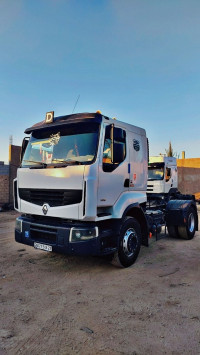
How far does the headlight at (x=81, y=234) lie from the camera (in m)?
4.12

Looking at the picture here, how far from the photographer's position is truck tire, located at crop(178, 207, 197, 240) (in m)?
7.30

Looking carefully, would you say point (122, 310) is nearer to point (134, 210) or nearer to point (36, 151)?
point (134, 210)

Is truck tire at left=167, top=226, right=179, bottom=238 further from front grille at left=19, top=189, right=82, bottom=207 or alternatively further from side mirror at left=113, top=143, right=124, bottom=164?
front grille at left=19, top=189, right=82, bottom=207

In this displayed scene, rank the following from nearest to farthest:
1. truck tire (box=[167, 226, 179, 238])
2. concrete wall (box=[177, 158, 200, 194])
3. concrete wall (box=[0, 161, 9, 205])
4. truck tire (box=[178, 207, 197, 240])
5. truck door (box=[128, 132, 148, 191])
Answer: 1. truck door (box=[128, 132, 148, 191])
2. truck tire (box=[178, 207, 197, 240])
3. truck tire (box=[167, 226, 179, 238])
4. concrete wall (box=[0, 161, 9, 205])
5. concrete wall (box=[177, 158, 200, 194])

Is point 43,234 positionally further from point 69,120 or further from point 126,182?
point 69,120

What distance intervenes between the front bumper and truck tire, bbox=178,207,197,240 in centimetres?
384

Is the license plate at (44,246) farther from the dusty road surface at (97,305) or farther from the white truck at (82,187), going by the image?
the dusty road surface at (97,305)

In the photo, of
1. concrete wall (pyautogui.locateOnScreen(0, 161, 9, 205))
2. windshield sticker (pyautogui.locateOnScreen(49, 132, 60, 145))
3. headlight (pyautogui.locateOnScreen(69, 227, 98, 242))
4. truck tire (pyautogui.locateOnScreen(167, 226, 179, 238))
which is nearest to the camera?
headlight (pyautogui.locateOnScreen(69, 227, 98, 242))

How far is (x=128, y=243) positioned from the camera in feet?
15.9

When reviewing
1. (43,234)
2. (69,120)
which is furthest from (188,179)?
(43,234)

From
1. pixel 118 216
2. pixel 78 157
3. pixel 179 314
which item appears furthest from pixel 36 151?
pixel 179 314

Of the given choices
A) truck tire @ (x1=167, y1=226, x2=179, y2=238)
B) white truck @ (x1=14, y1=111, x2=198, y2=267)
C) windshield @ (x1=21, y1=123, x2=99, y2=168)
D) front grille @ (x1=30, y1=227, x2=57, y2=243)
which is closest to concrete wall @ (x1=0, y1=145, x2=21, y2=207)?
white truck @ (x1=14, y1=111, x2=198, y2=267)

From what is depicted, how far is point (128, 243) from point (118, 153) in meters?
1.73

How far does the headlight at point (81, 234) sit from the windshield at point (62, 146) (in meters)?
1.09
